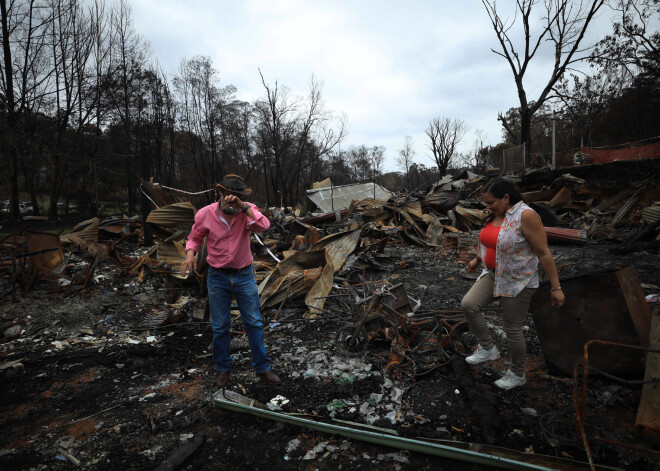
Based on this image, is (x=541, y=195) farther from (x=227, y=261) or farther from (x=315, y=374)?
(x=227, y=261)

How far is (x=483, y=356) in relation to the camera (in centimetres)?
278

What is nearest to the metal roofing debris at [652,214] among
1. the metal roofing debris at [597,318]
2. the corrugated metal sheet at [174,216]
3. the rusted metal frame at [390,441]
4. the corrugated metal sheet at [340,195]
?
the metal roofing debris at [597,318]

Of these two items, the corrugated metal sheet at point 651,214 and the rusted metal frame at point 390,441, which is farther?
the corrugated metal sheet at point 651,214

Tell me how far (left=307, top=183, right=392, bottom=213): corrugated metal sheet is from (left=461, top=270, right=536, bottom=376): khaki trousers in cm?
1342

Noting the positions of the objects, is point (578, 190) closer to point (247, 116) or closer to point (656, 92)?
point (656, 92)

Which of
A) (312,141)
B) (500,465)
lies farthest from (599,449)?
(312,141)

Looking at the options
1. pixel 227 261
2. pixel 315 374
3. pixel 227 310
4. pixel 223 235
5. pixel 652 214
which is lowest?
pixel 315 374

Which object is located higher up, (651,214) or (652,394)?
(651,214)

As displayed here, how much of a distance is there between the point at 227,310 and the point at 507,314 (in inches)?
85.8

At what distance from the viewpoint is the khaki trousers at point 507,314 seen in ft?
7.50

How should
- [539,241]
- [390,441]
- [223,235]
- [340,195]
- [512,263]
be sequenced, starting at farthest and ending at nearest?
[340,195] < [223,235] < [512,263] < [539,241] < [390,441]

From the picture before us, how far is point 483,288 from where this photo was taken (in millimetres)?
2496

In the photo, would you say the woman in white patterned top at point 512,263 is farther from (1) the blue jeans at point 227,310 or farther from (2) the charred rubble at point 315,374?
(1) the blue jeans at point 227,310

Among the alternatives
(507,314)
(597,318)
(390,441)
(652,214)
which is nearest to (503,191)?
(507,314)
